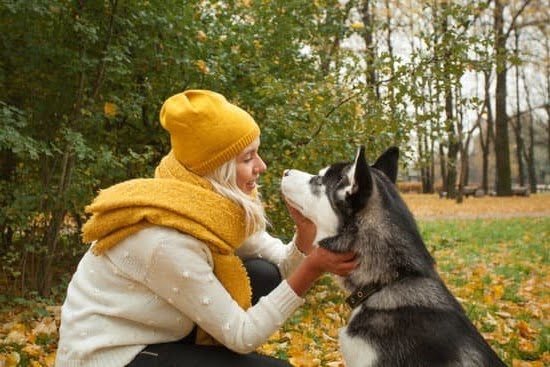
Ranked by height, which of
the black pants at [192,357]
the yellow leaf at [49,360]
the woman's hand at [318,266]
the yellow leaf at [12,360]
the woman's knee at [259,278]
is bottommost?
the yellow leaf at [49,360]

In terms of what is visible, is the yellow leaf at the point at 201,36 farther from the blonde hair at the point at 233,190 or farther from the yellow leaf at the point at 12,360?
the yellow leaf at the point at 12,360

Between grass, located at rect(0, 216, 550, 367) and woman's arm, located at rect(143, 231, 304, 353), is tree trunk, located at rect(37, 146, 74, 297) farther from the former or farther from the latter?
woman's arm, located at rect(143, 231, 304, 353)

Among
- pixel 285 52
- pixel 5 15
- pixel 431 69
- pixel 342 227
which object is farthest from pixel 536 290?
pixel 5 15

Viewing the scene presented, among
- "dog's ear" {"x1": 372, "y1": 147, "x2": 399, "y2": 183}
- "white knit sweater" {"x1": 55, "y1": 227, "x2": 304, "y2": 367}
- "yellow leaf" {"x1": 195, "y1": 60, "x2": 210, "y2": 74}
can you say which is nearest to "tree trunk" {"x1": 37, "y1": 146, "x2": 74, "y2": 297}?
"yellow leaf" {"x1": 195, "y1": 60, "x2": 210, "y2": 74}

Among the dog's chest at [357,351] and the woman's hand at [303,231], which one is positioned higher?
the woman's hand at [303,231]

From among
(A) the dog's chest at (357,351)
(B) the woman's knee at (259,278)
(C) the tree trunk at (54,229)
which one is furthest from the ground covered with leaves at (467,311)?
(A) the dog's chest at (357,351)

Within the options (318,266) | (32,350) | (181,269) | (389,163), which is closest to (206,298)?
(181,269)

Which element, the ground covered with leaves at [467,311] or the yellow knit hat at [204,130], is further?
the ground covered with leaves at [467,311]

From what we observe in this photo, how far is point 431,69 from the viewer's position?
5324 millimetres

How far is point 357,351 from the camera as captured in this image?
8.06ft

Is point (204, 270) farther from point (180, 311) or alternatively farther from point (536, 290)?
point (536, 290)

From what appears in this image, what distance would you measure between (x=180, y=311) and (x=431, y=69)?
386cm

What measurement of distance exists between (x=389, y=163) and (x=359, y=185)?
697mm

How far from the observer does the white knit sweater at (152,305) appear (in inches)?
95.3
